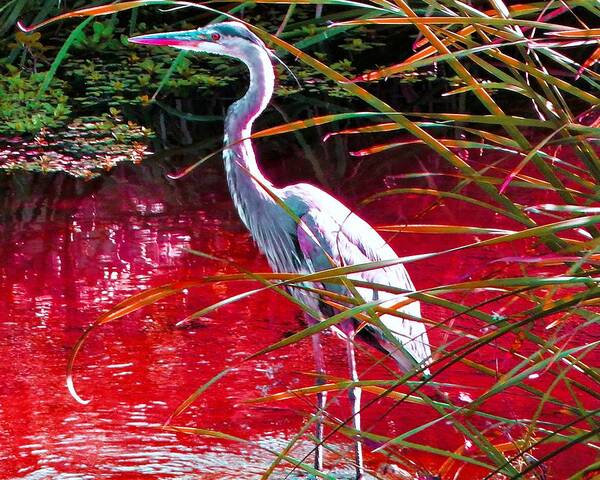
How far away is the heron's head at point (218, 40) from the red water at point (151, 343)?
46.4 inches

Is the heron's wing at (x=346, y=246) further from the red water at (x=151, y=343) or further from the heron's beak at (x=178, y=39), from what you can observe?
the heron's beak at (x=178, y=39)

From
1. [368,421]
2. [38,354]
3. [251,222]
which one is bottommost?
[368,421]

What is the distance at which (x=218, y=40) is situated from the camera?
176 inches

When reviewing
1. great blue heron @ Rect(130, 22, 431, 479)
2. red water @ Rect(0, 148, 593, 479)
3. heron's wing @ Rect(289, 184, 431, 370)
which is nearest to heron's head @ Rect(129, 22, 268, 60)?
great blue heron @ Rect(130, 22, 431, 479)

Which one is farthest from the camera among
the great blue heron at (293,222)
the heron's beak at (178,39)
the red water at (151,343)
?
the heron's beak at (178,39)

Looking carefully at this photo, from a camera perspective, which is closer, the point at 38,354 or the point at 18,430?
the point at 18,430

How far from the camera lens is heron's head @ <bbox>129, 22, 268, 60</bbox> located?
4.38 metres

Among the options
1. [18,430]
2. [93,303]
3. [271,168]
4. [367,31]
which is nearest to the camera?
[18,430]

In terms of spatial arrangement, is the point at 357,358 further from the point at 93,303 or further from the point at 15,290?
the point at 15,290

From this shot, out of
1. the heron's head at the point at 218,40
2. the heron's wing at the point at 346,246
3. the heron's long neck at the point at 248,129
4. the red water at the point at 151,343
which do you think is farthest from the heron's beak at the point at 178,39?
the red water at the point at 151,343

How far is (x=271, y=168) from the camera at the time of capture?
23.8 ft

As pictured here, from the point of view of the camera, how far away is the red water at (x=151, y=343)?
3635 millimetres

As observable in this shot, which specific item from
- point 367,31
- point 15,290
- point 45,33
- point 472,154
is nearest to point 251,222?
point 15,290

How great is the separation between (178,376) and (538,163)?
2.79 metres
